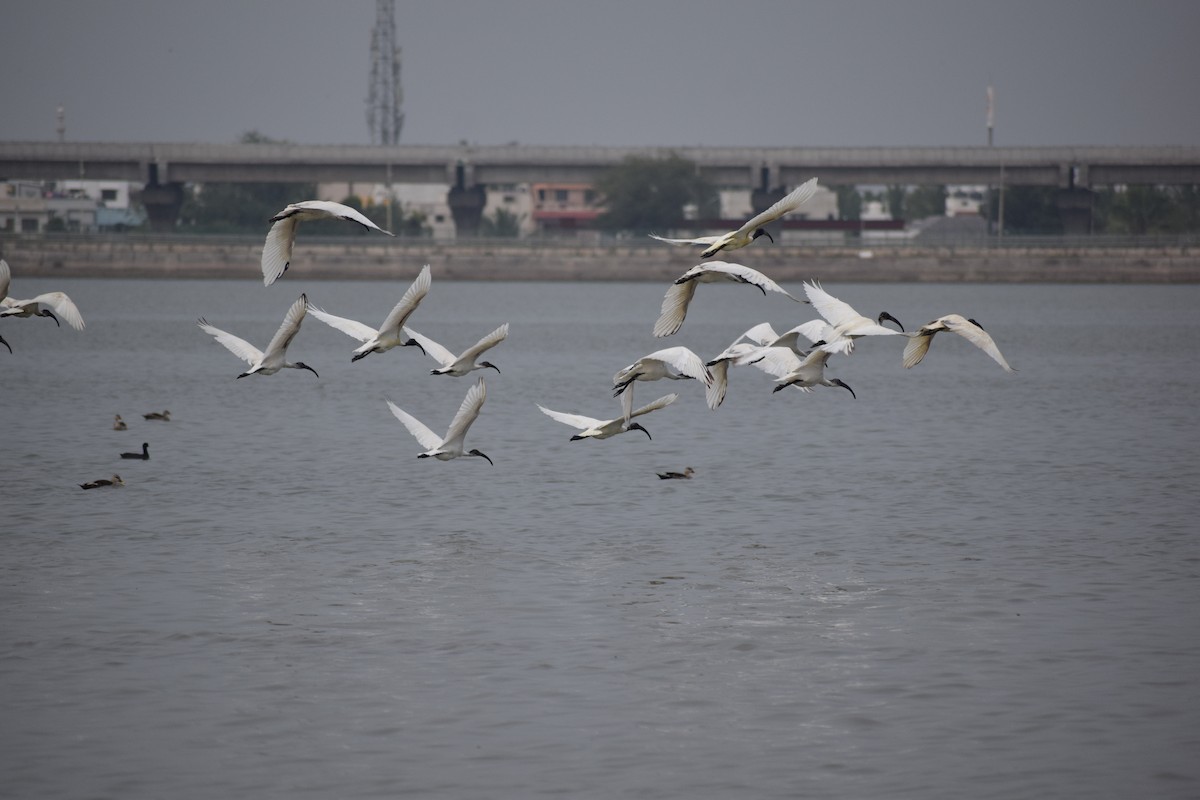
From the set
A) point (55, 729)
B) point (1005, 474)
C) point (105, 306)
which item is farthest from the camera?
point (105, 306)

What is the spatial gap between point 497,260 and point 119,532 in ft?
297

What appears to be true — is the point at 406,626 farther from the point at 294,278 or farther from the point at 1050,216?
the point at 1050,216

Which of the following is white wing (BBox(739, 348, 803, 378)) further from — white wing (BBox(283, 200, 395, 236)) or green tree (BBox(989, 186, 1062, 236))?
green tree (BBox(989, 186, 1062, 236))

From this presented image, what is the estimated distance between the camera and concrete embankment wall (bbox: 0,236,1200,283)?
106 metres

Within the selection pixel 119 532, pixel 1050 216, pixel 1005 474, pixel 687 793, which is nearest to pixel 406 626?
pixel 687 793

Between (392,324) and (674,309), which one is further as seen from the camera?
(392,324)

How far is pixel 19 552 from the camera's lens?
20406 millimetres

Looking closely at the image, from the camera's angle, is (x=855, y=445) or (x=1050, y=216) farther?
(x=1050, y=216)

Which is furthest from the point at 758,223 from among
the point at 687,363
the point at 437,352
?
the point at 437,352

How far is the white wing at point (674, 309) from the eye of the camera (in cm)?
1780

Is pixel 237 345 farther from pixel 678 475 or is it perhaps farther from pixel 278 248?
pixel 678 475

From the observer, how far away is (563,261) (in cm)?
11169

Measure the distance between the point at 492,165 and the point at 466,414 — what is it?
4225 inches

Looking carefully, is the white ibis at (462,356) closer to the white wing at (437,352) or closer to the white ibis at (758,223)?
the white wing at (437,352)
